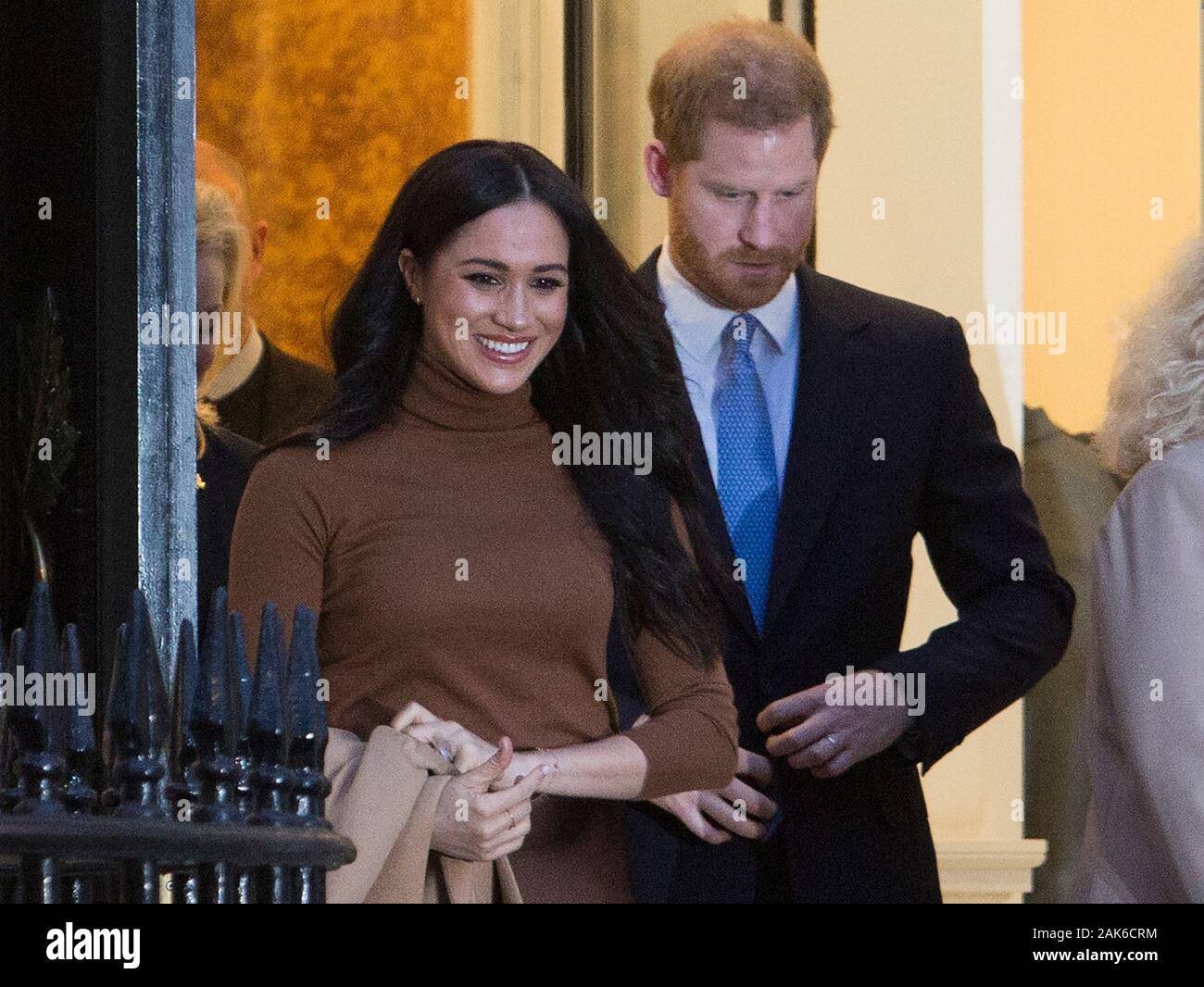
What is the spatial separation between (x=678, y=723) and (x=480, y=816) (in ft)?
1.25

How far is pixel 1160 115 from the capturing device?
13.2 ft

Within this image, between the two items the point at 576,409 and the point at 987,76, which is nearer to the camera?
the point at 576,409

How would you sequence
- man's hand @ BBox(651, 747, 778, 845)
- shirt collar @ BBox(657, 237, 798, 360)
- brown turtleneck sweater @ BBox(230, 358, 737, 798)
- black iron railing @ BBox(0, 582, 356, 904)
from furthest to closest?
shirt collar @ BBox(657, 237, 798, 360) → man's hand @ BBox(651, 747, 778, 845) → brown turtleneck sweater @ BBox(230, 358, 737, 798) → black iron railing @ BBox(0, 582, 356, 904)

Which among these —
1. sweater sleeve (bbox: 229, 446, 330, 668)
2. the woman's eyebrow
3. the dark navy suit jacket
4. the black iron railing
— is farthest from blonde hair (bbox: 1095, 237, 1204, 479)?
the black iron railing

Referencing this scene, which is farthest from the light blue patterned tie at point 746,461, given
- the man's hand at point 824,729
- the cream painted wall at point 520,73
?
the cream painted wall at point 520,73

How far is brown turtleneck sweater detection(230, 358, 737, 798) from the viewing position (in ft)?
10.8

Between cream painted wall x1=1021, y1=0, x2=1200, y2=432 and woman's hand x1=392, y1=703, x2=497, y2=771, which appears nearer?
woman's hand x1=392, y1=703, x2=497, y2=771

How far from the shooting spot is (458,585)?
3328mm

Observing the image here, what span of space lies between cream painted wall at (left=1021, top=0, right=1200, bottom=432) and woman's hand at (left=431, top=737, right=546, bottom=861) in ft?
4.39

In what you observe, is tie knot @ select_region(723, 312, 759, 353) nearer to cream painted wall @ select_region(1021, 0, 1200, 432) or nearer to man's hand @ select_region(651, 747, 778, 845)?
cream painted wall @ select_region(1021, 0, 1200, 432)

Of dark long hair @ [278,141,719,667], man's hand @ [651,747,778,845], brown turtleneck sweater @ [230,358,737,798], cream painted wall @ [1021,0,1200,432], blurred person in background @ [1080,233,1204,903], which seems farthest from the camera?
cream painted wall @ [1021,0,1200,432]
